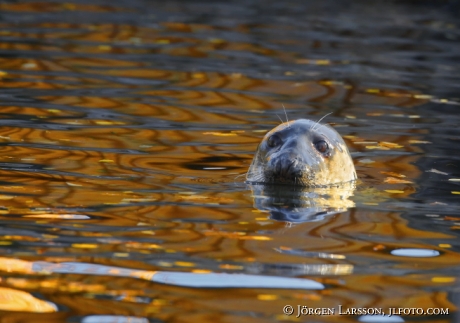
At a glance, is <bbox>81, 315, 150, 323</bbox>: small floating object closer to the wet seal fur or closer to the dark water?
the dark water

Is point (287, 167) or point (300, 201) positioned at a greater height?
point (287, 167)

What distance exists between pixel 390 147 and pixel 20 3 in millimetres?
10820

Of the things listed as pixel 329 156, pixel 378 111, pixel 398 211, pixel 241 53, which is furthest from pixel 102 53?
pixel 398 211

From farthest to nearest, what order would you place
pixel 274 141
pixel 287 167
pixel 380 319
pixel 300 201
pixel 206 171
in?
pixel 206 171 → pixel 274 141 → pixel 287 167 → pixel 300 201 → pixel 380 319

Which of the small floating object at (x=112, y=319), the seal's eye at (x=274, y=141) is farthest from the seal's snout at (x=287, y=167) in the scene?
the small floating object at (x=112, y=319)

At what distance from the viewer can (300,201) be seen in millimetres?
6062

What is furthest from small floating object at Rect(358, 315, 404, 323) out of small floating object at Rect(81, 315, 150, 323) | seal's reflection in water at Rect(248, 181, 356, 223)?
seal's reflection in water at Rect(248, 181, 356, 223)

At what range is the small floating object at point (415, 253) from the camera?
4984 mm

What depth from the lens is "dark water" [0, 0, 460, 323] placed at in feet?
13.9

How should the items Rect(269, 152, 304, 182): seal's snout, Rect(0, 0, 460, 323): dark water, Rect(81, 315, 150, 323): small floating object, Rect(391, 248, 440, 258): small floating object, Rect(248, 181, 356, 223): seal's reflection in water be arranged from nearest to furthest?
1. Rect(81, 315, 150, 323): small floating object
2. Rect(0, 0, 460, 323): dark water
3. Rect(391, 248, 440, 258): small floating object
4. Rect(248, 181, 356, 223): seal's reflection in water
5. Rect(269, 152, 304, 182): seal's snout

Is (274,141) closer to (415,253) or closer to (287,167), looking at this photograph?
(287,167)

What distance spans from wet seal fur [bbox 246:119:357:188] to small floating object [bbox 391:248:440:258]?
4.83ft

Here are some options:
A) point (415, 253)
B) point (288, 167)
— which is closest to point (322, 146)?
point (288, 167)

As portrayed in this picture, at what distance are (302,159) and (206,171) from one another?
2.81 feet
